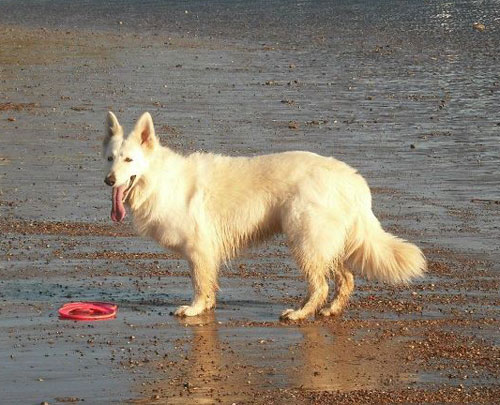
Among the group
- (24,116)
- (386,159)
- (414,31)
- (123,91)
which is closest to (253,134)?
(386,159)

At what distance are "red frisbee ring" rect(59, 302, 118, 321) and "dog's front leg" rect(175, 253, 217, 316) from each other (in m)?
0.53

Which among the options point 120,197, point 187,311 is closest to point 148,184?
point 120,197

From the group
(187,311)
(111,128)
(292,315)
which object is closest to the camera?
(292,315)

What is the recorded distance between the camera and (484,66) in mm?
25875

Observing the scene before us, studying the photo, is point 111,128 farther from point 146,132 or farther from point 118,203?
point 118,203

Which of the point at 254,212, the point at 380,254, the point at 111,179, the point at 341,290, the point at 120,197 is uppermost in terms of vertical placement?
the point at 111,179

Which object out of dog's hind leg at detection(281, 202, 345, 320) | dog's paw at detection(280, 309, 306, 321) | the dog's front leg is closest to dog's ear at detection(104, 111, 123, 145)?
the dog's front leg

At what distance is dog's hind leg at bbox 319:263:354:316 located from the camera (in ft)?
30.6

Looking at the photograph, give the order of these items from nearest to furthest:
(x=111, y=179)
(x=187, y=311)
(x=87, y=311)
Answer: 1. (x=87, y=311)
2. (x=187, y=311)
3. (x=111, y=179)

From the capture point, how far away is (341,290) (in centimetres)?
942

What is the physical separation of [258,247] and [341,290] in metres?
1.05

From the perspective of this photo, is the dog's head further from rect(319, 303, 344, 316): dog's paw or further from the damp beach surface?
rect(319, 303, 344, 316): dog's paw

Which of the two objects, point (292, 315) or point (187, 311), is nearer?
point (292, 315)

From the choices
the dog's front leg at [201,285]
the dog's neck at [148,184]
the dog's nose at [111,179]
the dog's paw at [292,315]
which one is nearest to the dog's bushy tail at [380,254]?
the dog's paw at [292,315]
